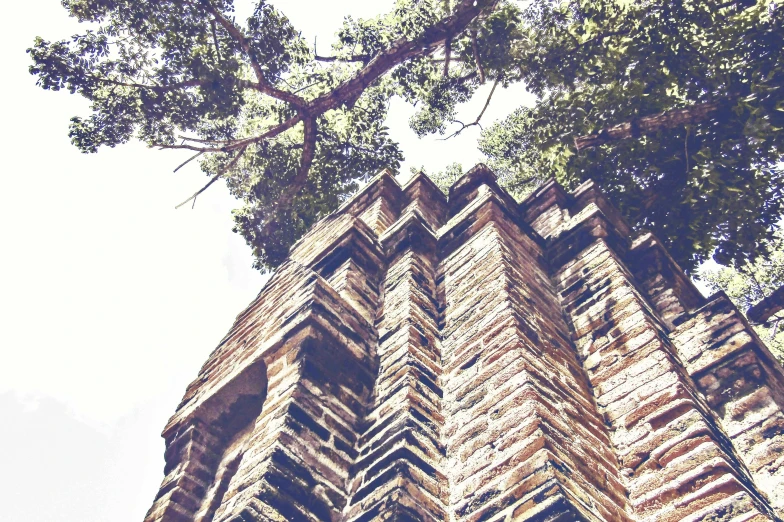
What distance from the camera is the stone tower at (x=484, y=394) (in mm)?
2305

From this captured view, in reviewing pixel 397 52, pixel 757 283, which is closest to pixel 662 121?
pixel 397 52

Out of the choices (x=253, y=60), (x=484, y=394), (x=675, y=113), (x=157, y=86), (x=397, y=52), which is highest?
(x=157, y=86)

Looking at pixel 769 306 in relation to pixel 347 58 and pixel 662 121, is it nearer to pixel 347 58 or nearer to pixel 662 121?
pixel 662 121

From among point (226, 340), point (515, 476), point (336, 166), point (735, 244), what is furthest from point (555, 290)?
point (336, 166)

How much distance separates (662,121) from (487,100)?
231 centimetres

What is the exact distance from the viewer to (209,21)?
7.33 meters

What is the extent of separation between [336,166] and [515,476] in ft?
25.0

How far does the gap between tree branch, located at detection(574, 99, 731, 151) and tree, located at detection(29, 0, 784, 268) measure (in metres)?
0.02

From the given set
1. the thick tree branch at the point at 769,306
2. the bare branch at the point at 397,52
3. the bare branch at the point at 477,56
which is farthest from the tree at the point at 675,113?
the thick tree branch at the point at 769,306

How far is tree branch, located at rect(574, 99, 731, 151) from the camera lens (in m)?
5.89

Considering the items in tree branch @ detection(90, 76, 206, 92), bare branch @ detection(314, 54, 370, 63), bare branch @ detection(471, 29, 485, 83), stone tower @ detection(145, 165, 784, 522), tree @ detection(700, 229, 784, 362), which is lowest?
stone tower @ detection(145, 165, 784, 522)

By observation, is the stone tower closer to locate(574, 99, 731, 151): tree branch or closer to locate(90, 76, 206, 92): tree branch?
locate(574, 99, 731, 151): tree branch

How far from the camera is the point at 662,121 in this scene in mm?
5910

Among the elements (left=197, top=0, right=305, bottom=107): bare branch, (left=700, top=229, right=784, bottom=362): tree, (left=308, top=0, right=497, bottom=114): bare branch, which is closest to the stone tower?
(left=308, top=0, right=497, bottom=114): bare branch
